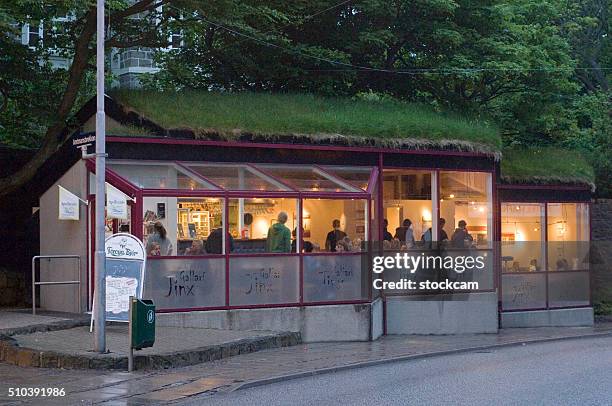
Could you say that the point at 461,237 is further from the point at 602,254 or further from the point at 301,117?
the point at 602,254

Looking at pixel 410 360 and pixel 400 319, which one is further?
pixel 400 319

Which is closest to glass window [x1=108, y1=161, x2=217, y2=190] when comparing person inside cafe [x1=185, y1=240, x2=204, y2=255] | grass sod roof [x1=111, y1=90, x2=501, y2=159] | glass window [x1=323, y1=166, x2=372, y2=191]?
A: grass sod roof [x1=111, y1=90, x2=501, y2=159]

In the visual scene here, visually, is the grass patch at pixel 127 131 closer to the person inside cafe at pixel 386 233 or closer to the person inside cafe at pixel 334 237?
the person inside cafe at pixel 334 237

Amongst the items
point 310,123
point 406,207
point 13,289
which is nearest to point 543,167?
point 406,207

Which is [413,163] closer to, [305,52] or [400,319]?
[400,319]

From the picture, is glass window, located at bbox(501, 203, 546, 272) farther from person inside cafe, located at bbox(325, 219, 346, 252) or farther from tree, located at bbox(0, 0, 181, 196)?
tree, located at bbox(0, 0, 181, 196)

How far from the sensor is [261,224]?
2056 centimetres

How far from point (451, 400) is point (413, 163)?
39.1 feet

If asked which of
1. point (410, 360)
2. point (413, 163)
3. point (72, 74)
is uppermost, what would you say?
point (72, 74)

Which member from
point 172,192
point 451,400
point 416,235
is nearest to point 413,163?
point 416,235

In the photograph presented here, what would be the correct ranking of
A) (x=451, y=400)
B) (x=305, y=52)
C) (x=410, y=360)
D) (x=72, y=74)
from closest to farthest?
(x=451, y=400)
(x=410, y=360)
(x=72, y=74)
(x=305, y=52)

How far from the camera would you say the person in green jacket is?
67.3 ft

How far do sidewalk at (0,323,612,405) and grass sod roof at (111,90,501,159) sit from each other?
191 inches

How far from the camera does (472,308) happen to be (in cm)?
2427
